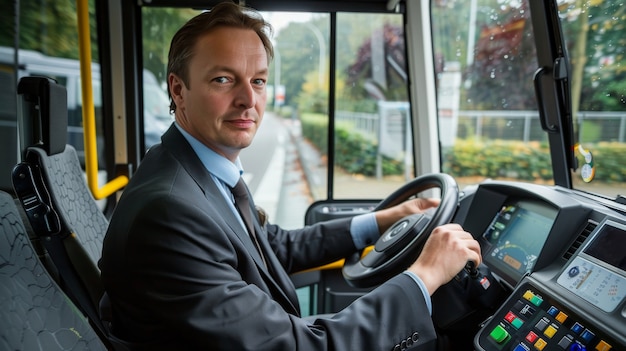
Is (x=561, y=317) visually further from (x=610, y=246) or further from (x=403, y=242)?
(x=403, y=242)

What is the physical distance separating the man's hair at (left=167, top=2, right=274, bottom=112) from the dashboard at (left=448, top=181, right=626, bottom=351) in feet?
3.04

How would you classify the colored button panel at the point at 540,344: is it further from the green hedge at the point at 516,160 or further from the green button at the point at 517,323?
the green hedge at the point at 516,160

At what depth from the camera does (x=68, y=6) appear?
8.06ft

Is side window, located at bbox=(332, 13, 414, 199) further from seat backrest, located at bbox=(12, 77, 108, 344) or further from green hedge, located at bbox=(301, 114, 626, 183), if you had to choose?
seat backrest, located at bbox=(12, 77, 108, 344)

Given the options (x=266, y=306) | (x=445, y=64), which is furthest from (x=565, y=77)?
(x=266, y=306)

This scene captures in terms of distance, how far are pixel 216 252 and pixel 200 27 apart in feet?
1.96

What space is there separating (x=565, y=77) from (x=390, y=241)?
872mm

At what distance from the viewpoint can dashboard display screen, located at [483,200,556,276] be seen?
1.27m

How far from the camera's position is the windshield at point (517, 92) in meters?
1.57

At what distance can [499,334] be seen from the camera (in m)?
1.08

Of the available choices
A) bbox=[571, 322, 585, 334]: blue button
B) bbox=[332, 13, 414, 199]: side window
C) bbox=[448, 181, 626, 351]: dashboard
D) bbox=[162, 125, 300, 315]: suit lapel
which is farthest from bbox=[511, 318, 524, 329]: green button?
bbox=[332, 13, 414, 199]: side window

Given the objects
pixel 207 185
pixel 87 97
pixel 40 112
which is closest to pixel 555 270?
pixel 207 185

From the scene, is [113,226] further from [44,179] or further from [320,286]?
[320,286]

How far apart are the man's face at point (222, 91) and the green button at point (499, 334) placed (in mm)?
767
